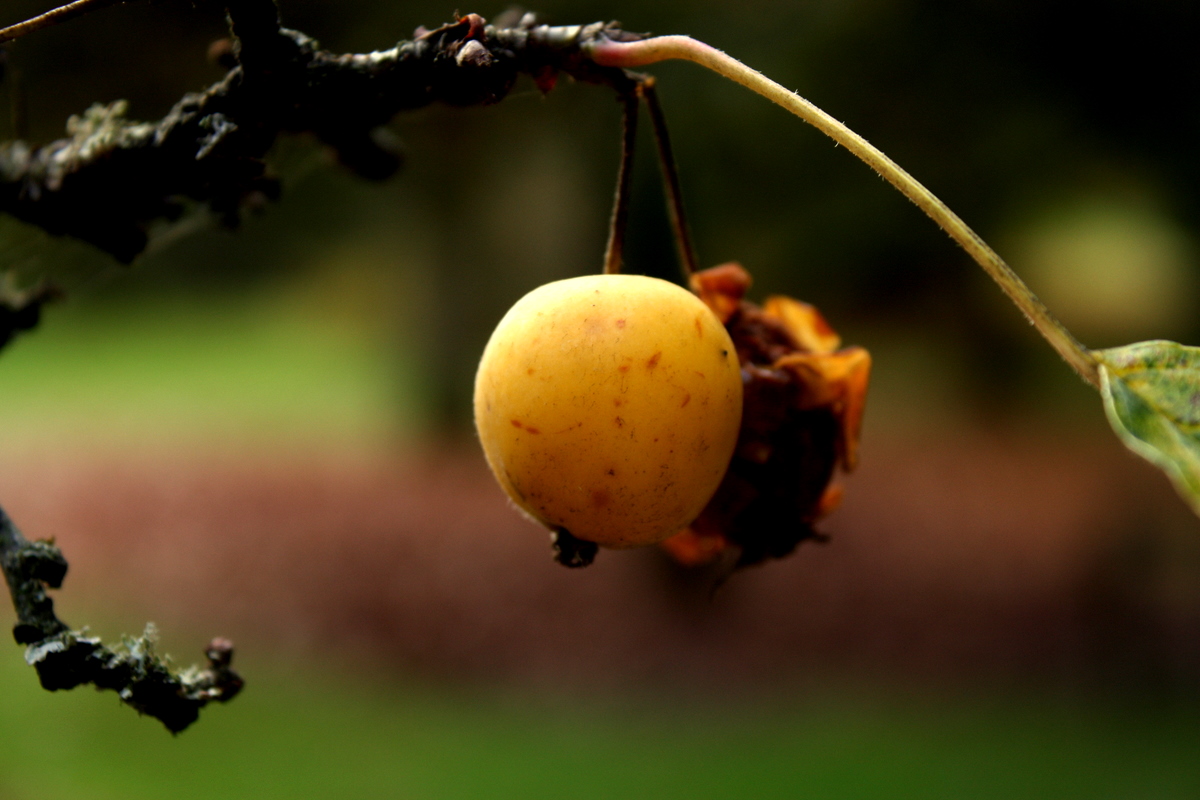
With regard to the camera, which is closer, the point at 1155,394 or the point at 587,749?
the point at 1155,394

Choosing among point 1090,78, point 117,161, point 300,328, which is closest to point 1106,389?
point 117,161

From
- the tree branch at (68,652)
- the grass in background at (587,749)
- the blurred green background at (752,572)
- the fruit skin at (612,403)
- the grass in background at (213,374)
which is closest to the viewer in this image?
the tree branch at (68,652)

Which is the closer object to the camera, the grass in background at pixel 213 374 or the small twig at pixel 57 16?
the small twig at pixel 57 16

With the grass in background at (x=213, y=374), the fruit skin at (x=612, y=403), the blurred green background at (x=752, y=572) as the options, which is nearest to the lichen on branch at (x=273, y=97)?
the fruit skin at (x=612, y=403)

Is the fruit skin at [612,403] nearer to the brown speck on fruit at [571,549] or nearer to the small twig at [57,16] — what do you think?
the brown speck on fruit at [571,549]

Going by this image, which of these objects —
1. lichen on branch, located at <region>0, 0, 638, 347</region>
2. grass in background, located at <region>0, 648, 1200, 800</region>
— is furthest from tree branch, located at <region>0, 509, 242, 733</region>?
grass in background, located at <region>0, 648, 1200, 800</region>

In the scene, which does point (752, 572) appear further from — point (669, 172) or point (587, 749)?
point (669, 172)

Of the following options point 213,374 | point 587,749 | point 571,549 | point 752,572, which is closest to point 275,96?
point 571,549
